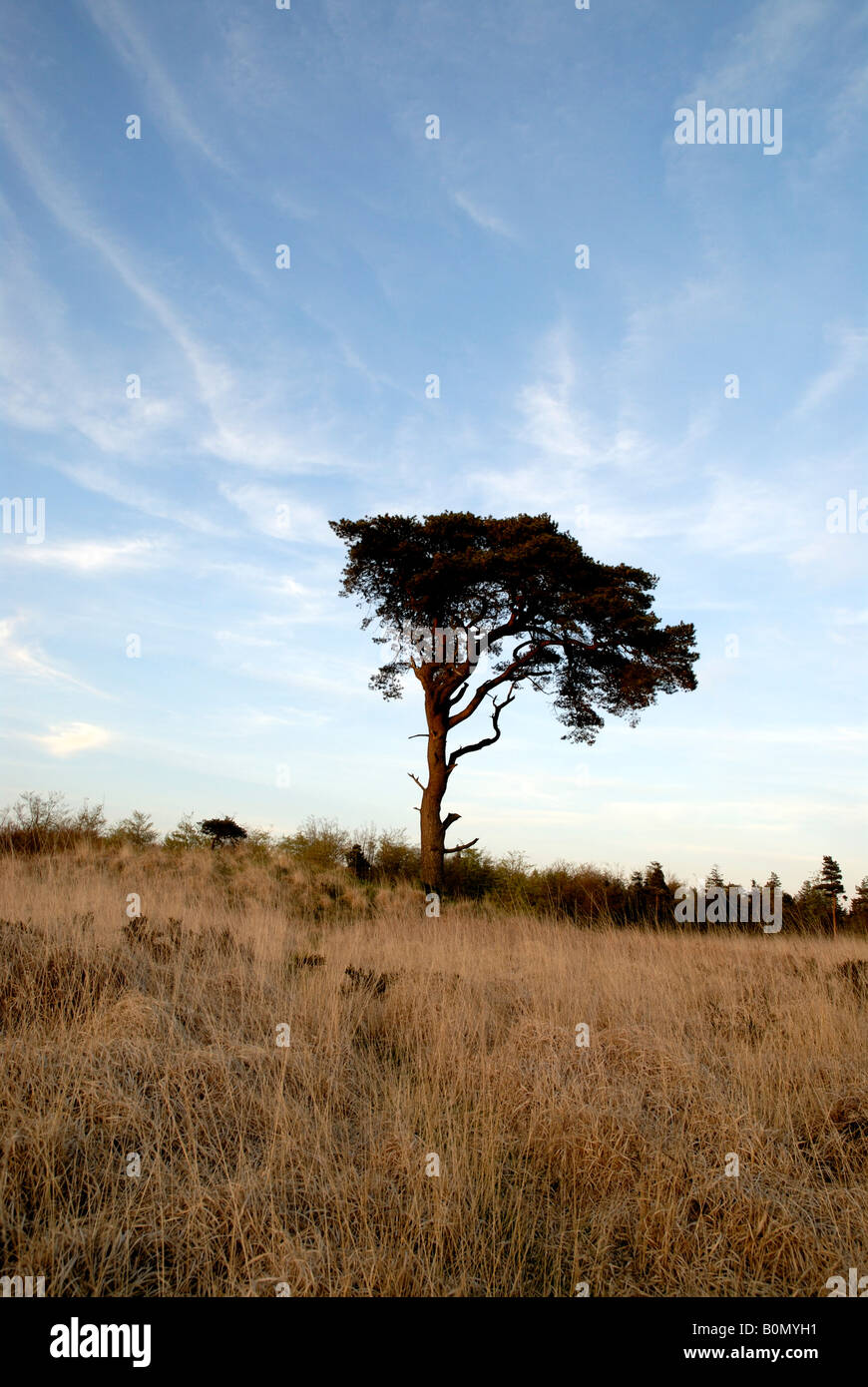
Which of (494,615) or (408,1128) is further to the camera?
(494,615)

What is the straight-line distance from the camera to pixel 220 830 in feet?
71.7

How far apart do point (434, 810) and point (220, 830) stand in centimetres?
656

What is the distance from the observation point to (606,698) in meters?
20.7

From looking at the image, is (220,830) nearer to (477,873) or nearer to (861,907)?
(477,873)

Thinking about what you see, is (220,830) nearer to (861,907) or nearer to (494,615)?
(494,615)

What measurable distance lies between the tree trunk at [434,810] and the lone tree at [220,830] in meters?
5.89

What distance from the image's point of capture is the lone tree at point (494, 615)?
18.7m

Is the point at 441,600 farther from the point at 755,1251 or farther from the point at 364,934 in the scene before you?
the point at 755,1251

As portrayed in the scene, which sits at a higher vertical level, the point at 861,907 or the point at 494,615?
the point at 494,615

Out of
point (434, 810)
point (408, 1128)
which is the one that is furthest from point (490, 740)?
point (408, 1128)

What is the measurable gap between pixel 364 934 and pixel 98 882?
178 inches

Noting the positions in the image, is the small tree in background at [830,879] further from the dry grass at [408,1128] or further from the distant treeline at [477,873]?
the dry grass at [408,1128]

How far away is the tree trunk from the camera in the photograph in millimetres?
19297
